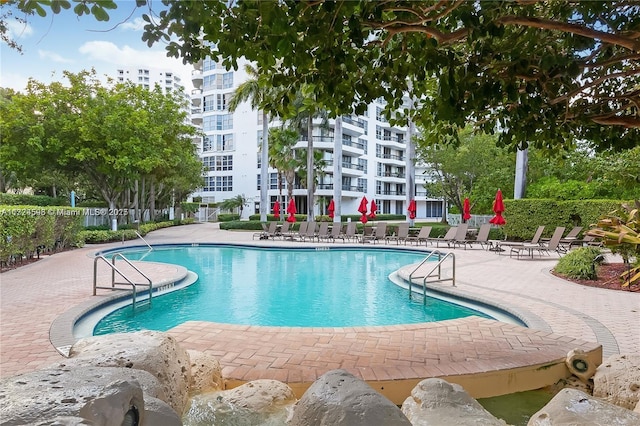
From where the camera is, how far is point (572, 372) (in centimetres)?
388

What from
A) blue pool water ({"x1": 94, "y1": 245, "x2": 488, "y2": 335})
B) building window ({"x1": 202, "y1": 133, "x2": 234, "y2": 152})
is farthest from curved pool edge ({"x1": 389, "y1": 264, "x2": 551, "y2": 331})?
building window ({"x1": 202, "y1": 133, "x2": 234, "y2": 152})

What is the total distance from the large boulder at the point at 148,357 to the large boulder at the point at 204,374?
127 mm

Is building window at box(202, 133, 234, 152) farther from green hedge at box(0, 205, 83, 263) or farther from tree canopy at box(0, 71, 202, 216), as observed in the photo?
green hedge at box(0, 205, 83, 263)

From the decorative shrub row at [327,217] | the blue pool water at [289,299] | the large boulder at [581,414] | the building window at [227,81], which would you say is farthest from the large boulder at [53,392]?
the building window at [227,81]

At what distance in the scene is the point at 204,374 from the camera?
3457 millimetres

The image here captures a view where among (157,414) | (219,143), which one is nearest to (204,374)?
(157,414)

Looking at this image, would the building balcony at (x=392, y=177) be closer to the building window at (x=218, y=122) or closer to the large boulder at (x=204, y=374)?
the building window at (x=218, y=122)

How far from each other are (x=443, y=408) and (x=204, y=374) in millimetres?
1907

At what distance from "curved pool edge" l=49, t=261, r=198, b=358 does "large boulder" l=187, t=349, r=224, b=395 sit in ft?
4.33

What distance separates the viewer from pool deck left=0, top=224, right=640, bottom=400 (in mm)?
3771

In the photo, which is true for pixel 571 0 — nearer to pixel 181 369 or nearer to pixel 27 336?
pixel 181 369

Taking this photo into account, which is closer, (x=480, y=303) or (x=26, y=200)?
(x=480, y=303)

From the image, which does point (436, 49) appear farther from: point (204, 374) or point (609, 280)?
point (609, 280)

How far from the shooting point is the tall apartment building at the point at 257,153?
45312 millimetres
